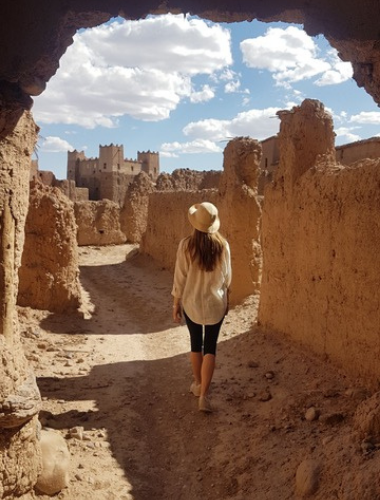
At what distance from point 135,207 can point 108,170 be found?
24.1m

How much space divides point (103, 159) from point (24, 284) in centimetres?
3528

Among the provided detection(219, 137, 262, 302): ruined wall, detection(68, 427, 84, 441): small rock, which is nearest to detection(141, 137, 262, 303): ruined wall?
detection(219, 137, 262, 302): ruined wall

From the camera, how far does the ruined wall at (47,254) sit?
727 centimetres

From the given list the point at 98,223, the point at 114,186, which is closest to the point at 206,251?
the point at 98,223

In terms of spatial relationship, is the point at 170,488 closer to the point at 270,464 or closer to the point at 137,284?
the point at 270,464

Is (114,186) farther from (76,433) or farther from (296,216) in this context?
(76,433)

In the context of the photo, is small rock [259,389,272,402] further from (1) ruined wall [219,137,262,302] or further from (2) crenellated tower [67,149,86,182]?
(2) crenellated tower [67,149,86,182]

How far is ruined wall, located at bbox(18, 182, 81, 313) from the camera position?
727 cm

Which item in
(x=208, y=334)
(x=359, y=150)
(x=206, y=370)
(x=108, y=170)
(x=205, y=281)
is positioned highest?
(x=108, y=170)

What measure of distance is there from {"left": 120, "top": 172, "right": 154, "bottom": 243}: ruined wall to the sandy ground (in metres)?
10.9

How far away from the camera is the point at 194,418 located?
13.7 ft

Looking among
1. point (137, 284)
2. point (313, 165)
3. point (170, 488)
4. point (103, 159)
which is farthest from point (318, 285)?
point (103, 159)

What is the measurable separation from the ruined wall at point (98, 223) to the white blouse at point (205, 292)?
13.1m

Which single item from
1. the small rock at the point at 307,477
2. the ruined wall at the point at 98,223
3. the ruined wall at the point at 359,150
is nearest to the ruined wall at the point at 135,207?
the ruined wall at the point at 98,223
